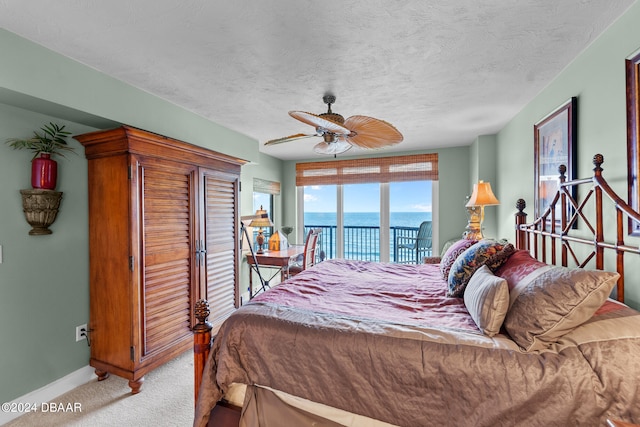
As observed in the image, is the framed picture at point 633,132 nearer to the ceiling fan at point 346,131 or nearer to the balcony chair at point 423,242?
the ceiling fan at point 346,131

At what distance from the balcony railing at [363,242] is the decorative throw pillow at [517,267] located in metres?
3.83

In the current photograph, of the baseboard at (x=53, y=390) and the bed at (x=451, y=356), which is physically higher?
the bed at (x=451, y=356)

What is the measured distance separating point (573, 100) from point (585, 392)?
1915 millimetres

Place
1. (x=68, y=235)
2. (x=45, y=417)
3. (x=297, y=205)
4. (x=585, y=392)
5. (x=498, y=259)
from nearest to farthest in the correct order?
1. (x=585, y=392)
2. (x=498, y=259)
3. (x=45, y=417)
4. (x=68, y=235)
5. (x=297, y=205)

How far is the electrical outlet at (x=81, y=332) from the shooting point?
233cm

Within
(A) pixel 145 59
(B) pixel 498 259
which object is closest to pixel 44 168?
(A) pixel 145 59

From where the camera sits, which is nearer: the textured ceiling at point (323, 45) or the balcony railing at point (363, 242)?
the textured ceiling at point (323, 45)

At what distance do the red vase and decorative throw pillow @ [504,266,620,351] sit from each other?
295 centimetres

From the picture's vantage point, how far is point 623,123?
61.8 inches

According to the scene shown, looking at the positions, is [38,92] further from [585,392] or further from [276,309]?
[585,392]

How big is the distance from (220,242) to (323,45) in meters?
2.12

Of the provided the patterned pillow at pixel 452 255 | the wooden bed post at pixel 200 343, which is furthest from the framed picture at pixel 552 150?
the wooden bed post at pixel 200 343

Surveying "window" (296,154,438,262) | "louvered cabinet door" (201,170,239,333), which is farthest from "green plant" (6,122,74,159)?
"window" (296,154,438,262)

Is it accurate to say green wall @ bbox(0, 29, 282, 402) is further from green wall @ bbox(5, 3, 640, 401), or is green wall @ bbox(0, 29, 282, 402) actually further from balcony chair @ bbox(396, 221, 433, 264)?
balcony chair @ bbox(396, 221, 433, 264)
